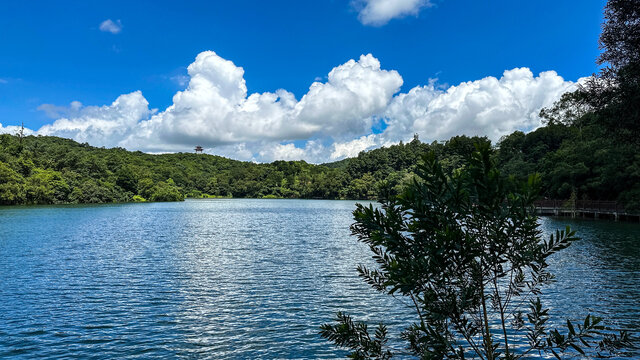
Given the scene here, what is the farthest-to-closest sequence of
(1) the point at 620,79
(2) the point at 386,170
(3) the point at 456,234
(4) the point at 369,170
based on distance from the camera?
(4) the point at 369,170
(2) the point at 386,170
(1) the point at 620,79
(3) the point at 456,234

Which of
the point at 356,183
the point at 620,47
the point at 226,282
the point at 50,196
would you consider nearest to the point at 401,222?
the point at 226,282

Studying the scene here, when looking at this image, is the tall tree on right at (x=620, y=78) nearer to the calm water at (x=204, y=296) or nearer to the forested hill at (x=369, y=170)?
the forested hill at (x=369, y=170)

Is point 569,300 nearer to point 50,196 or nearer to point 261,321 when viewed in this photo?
point 261,321

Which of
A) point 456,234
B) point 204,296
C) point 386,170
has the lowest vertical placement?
point 204,296

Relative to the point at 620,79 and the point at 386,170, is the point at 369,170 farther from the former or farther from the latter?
the point at 620,79

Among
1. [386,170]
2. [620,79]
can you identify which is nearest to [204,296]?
[620,79]

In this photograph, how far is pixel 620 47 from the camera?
1816 cm

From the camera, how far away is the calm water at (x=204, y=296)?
12086mm

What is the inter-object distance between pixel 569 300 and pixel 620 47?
1184cm

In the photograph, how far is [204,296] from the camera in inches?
693

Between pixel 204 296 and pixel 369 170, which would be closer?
pixel 204 296

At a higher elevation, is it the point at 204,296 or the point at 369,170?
the point at 369,170

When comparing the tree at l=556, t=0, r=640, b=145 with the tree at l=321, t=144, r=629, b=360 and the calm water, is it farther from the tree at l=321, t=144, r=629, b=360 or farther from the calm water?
the tree at l=321, t=144, r=629, b=360

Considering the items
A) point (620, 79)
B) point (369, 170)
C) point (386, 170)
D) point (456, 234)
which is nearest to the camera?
point (456, 234)
